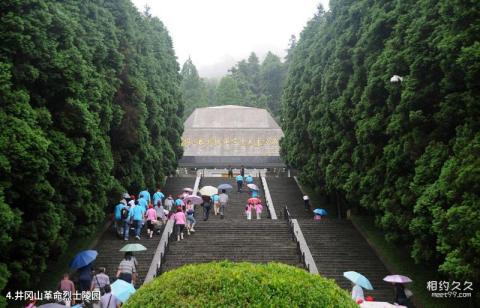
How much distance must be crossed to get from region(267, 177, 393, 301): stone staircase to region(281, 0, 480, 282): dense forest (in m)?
1.25

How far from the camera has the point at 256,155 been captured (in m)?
36.6

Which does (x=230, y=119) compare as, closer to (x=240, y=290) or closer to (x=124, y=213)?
(x=124, y=213)

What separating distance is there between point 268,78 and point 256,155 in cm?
3346

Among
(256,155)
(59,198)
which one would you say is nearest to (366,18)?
(59,198)

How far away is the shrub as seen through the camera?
4867mm

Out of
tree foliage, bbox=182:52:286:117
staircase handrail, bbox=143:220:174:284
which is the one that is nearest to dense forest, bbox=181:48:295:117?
tree foliage, bbox=182:52:286:117

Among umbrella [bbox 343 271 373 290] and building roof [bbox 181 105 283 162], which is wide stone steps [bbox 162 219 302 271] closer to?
umbrella [bbox 343 271 373 290]

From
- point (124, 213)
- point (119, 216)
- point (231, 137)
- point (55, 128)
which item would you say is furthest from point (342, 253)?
point (231, 137)

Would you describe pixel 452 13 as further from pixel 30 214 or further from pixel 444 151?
pixel 30 214

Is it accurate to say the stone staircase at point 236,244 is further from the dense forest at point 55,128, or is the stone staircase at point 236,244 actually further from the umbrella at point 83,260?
the umbrella at point 83,260
